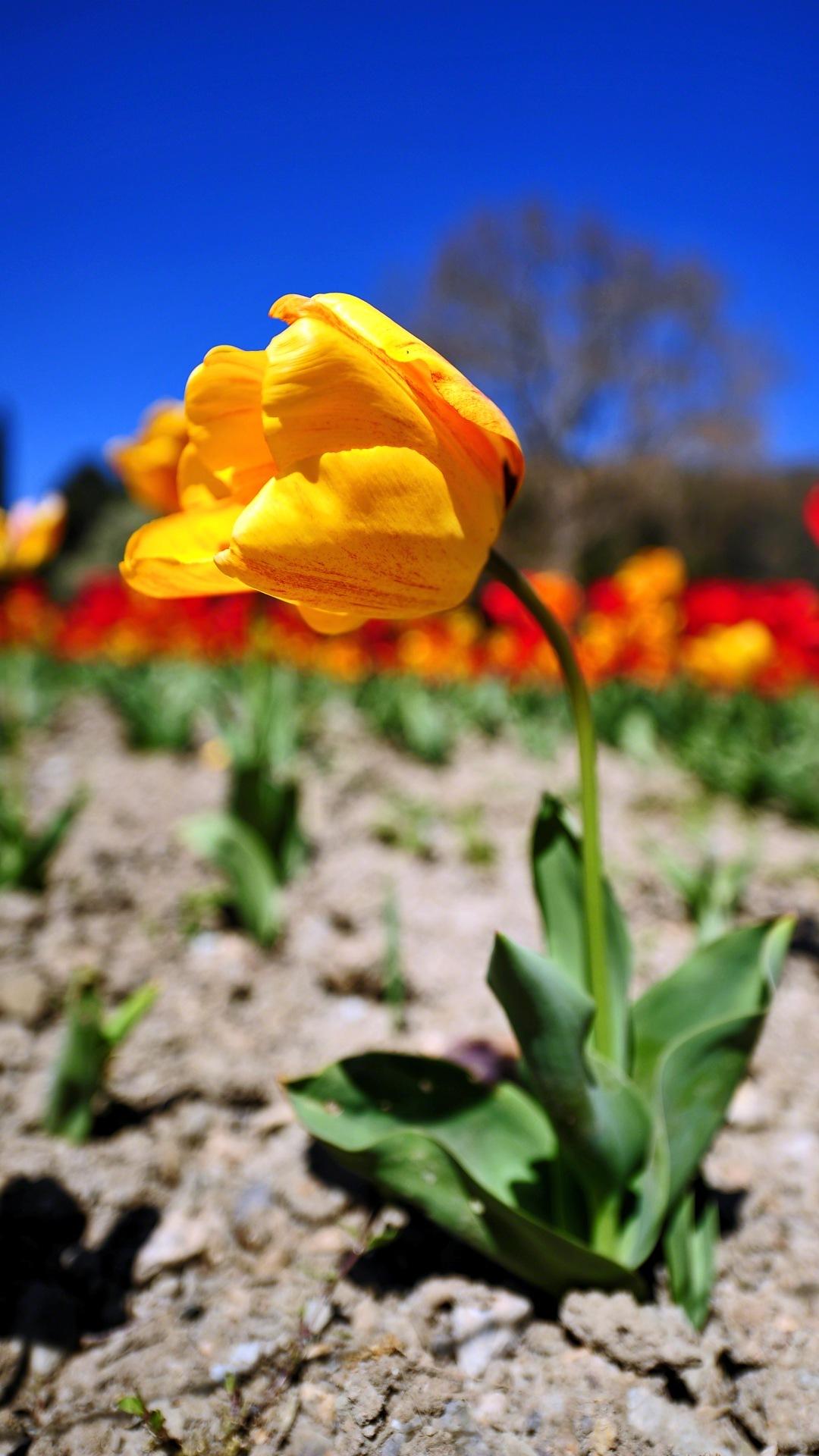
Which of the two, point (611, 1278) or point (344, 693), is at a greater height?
point (344, 693)

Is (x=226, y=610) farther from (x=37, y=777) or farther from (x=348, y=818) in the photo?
(x=348, y=818)

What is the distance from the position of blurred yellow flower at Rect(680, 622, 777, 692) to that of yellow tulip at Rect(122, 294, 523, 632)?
12.8ft

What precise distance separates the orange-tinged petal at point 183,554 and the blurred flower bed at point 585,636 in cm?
263

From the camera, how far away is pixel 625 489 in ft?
58.1

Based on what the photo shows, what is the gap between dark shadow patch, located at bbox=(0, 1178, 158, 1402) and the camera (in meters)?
1.09

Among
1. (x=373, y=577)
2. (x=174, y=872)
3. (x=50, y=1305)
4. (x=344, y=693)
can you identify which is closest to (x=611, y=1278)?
(x=50, y=1305)

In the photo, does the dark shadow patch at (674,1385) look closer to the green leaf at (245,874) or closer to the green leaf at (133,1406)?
the green leaf at (133,1406)

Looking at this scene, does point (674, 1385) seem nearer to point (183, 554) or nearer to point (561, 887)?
point (561, 887)

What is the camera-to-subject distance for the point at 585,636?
479 centimetres

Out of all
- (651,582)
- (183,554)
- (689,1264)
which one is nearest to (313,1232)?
(689,1264)

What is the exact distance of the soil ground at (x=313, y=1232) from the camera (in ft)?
3.09

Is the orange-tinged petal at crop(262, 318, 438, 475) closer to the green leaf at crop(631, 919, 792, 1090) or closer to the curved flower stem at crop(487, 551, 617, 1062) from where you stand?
the curved flower stem at crop(487, 551, 617, 1062)

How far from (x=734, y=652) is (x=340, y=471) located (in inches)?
160

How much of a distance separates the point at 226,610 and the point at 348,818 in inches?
98.7
